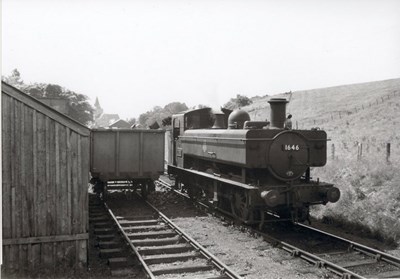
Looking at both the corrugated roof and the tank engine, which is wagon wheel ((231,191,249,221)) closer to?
the tank engine

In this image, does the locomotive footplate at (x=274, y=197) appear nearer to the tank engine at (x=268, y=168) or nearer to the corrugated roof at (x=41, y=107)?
the tank engine at (x=268, y=168)

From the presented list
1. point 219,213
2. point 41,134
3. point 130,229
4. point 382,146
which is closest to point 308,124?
point 382,146

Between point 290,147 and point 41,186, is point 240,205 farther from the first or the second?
point 41,186

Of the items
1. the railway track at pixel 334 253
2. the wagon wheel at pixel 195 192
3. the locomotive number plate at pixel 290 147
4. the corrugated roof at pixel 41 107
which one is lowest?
the railway track at pixel 334 253

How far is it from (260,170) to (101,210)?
512 cm

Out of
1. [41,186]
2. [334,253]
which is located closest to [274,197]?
[334,253]

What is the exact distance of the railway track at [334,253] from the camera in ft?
22.4

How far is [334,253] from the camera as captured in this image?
777cm

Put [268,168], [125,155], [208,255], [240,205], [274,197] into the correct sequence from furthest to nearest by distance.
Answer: [125,155] < [240,205] < [268,168] < [274,197] < [208,255]

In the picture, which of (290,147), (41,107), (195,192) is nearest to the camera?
(41,107)

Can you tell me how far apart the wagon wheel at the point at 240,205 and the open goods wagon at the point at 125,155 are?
3.67 meters

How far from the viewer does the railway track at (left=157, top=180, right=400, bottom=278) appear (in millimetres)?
6824

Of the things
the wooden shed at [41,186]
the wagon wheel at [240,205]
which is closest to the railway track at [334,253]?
the wagon wheel at [240,205]

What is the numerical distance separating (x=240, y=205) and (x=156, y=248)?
9.38ft
